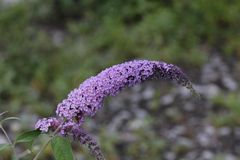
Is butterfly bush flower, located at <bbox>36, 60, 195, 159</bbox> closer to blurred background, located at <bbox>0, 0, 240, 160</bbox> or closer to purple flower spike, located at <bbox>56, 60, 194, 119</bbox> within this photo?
purple flower spike, located at <bbox>56, 60, 194, 119</bbox>

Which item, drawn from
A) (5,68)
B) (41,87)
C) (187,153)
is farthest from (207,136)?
(5,68)

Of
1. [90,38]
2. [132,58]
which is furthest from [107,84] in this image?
[90,38]

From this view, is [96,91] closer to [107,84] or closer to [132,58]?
[107,84]

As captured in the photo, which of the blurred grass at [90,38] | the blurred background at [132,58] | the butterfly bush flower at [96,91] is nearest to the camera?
the butterfly bush flower at [96,91]

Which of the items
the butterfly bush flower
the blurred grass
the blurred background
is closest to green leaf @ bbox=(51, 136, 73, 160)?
the butterfly bush flower

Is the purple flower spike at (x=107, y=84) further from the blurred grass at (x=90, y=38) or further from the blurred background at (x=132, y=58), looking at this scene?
the blurred grass at (x=90, y=38)

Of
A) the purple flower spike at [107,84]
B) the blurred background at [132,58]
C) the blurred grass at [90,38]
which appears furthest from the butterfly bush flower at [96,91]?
the blurred grass at [90,38]

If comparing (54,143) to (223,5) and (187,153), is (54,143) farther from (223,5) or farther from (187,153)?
(223,5)
